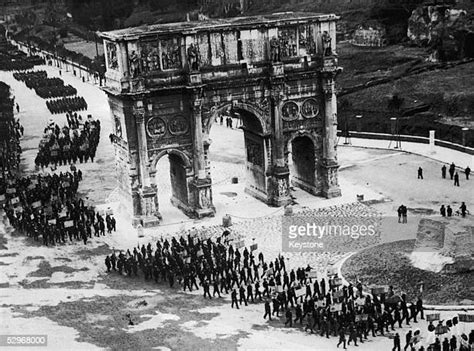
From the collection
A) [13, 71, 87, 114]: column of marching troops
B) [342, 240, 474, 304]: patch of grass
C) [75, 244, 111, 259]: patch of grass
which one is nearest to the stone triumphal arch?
[75, 244, 111, 259]: patch of grass

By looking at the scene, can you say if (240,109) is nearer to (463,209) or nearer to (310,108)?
(310,108)

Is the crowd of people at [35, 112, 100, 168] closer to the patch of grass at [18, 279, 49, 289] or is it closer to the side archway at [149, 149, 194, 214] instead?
the side archway at [149, 149, 194, 214]

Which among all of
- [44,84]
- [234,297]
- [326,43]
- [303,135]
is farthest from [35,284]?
[44,84]

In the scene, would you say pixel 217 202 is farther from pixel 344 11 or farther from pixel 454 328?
pixel 344 11

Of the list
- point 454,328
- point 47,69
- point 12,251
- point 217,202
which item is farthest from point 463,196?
point 47,69

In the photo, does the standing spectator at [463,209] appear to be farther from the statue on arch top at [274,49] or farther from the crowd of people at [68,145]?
the crowd of people at [68,145]

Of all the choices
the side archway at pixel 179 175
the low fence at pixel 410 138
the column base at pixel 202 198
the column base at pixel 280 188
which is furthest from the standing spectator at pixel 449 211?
the side archway at pixel 179 175
